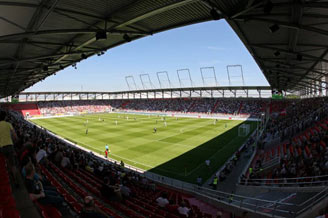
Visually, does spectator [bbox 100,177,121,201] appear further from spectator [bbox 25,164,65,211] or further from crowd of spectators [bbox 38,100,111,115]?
crowd of spectators [bbox 38,100,111,115]

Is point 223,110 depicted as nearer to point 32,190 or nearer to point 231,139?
point 231,139

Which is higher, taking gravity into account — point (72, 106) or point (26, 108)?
point (72, 106)

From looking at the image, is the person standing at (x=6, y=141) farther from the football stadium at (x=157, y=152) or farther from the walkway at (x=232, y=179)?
the walkway at (x=232, y=179)

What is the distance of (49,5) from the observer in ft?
22.0

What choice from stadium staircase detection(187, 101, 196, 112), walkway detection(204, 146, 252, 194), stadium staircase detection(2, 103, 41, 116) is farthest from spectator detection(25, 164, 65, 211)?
stadium staircase detection(2, 103, 41, 116)

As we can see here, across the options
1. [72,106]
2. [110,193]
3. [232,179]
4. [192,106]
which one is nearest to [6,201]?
[110,193]

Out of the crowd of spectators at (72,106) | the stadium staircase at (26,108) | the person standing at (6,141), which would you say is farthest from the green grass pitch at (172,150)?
the crowd of spectators at (72,106)

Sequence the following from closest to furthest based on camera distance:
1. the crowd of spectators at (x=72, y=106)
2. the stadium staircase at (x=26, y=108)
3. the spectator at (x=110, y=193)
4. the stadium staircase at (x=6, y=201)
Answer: the stadium staircase at (x=6, y=201)
the spectator at (x=110, y=193)
the stadium staircase at (x=26, y=108)
the crowd of spectators at (x=72, y=106)

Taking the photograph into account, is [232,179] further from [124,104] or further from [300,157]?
[124,104]

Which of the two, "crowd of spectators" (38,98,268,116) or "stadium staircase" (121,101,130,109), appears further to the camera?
"stadium staircase" (121,101,130,109)

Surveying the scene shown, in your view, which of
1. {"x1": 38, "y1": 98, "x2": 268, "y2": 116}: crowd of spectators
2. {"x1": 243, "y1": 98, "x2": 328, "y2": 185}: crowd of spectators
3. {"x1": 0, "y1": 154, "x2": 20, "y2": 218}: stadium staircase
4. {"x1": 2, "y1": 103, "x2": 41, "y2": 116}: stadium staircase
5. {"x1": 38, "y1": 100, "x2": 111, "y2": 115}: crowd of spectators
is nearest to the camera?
{"x1": 0, "y1": 154, "x2": 20, "y2": 218}: stadium staircase

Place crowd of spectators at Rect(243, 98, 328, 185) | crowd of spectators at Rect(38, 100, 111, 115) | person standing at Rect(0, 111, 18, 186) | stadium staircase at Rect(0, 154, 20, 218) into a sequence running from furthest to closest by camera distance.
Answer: crowd of spectators at Rect(38, 100, 111, 115)
crowd of spectators at Rect(243, 98, 328, 185)
person standing at Rect(0, 111, 18, 186)
stadium staircase at Rect(0, 154, 20, 218)

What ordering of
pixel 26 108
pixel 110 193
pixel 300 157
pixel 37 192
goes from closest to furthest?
1. pixel 37 192
2. pixel 110 193
3. pixel 300 157
4. pixel 26 108

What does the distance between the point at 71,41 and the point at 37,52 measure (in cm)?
277
